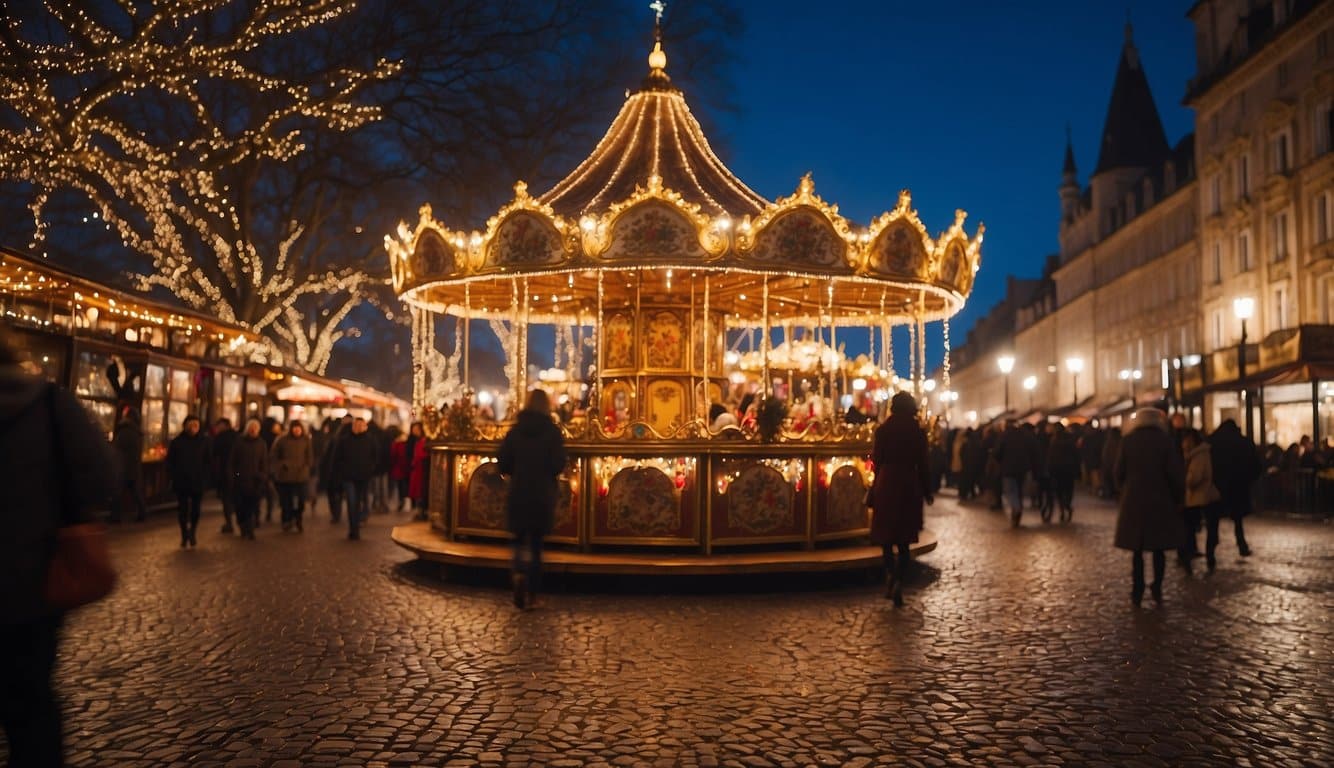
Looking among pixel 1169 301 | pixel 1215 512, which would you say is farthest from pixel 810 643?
pixel 1169 301

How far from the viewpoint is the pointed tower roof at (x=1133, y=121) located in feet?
207

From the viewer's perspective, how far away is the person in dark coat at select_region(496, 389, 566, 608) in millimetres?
10422

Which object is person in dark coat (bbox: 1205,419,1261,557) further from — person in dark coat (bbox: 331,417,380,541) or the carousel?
person in dark coat (bbox: 331,417,380,541)

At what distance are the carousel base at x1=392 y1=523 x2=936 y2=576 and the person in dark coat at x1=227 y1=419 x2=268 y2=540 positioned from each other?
4.26 m

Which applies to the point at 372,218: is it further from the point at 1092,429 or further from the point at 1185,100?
the point at 1185,100

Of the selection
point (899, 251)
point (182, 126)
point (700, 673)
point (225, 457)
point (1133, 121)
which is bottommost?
point (700, 673)

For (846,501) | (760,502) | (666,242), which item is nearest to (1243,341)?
(846,501)

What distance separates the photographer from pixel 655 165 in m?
14.5

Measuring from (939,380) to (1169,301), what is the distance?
61.8 metres

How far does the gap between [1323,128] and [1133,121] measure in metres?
29.6

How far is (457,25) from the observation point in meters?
21.0

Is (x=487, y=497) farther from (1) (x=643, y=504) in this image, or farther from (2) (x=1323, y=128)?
(2) (x=1323, y=128)

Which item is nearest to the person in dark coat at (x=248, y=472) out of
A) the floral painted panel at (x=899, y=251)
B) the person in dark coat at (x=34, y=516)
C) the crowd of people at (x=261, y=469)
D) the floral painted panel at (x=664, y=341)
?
the crowd of people at (x=261, y=469)

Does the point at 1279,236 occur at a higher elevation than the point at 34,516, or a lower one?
higher
